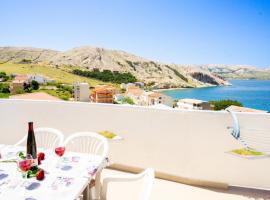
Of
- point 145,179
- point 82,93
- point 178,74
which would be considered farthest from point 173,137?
point 178,74

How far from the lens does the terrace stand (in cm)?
272

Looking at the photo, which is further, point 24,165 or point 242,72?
point 242,72

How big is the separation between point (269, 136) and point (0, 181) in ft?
8.26

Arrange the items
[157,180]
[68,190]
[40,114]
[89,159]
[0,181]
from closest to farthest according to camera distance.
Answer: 1. [68,190]
2. [0,181]
3. [89,159]
4. [157,180]
5. [40,114]

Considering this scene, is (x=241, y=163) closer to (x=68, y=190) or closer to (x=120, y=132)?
(x=120, y=132)

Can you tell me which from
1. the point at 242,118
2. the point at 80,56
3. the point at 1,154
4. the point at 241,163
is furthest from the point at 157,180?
the point at 80,56

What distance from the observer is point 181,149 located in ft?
9.66

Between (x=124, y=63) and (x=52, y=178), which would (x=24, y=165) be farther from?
(x=124, y=63)

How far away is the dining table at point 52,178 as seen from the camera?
48.8 inches

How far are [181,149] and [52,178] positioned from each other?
1.85 metres

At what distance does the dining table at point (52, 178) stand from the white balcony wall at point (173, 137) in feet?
4.65

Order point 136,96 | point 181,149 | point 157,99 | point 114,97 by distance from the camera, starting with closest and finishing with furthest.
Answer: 1. point 181,149
2. point 114,97
3. point 157,99
4. point 136,96

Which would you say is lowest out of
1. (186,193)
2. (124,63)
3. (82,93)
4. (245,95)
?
(245,95)

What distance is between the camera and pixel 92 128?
3412 mm
